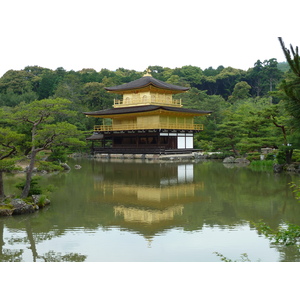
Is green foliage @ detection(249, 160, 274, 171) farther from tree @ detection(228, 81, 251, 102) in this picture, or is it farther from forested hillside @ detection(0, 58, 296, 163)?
tree @ detection(228, 81, 251, 102)

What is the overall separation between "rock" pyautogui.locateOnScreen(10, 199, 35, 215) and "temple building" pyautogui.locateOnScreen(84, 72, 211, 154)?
852 inches

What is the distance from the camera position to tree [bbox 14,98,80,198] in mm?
10164

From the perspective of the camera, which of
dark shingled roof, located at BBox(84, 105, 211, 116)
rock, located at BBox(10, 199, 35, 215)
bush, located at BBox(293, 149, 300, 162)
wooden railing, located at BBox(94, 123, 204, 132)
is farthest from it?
dark shingled roof, located at BBox(84, 105, 211, 116)

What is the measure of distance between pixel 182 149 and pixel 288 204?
22386 millimetres

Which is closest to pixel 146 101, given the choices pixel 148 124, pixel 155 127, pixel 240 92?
pixel 148 124

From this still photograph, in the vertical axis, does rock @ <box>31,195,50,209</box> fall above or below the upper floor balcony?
below

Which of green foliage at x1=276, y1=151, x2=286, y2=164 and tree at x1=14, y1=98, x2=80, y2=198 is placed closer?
tree at x1=14, y1=98, x2=80, y2=198

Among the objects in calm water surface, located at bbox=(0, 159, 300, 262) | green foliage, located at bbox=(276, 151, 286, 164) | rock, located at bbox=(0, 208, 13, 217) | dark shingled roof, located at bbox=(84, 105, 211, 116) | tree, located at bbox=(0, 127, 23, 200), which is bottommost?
calm water surface, located at bbox=(0, 159, 300, 262)

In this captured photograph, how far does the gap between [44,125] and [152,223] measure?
14.0 feet

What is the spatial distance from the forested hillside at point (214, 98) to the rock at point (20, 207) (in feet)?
9.64

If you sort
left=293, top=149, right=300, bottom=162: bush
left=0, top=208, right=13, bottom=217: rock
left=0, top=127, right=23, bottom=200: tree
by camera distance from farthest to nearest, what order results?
left=293, top=149, right=300, bottom=162: bush, left=0, top=127, right=23, bottom=200: tree, left=0, top=208, right=13, bottom=217: rock

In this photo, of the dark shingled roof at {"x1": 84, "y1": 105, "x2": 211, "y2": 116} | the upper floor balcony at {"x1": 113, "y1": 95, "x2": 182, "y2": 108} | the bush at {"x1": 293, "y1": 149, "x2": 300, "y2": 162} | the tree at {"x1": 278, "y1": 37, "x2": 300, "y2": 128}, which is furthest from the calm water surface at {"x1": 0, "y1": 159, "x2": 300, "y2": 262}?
the upper floor balcony at {"x1": 113, "y1": 95, "x2": 182, "y2": 108}

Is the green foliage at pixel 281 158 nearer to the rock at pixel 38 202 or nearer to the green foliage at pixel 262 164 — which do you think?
the green foliage at pixel 262 164

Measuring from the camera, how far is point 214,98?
40.9 metres
